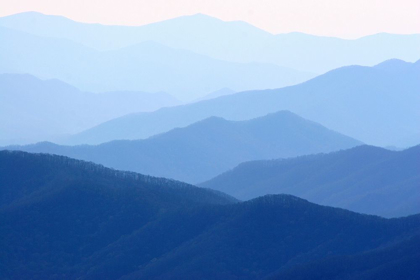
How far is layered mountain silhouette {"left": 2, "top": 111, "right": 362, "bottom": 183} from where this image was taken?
8731cm

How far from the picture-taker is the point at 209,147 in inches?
3733

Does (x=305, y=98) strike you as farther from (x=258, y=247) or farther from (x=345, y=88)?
(x=258, y=247)

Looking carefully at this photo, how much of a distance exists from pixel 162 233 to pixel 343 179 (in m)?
35.2

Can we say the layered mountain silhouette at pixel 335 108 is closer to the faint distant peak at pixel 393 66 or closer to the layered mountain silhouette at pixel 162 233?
the faint distant peak at pixel 393 66

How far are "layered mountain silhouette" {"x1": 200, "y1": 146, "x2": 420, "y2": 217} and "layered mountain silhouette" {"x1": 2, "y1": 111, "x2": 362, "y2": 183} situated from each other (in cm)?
1823

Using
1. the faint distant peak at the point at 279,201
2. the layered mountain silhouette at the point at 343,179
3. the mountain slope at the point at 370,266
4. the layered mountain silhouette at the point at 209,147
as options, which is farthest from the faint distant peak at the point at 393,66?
the mountain slope at the point at 370,266

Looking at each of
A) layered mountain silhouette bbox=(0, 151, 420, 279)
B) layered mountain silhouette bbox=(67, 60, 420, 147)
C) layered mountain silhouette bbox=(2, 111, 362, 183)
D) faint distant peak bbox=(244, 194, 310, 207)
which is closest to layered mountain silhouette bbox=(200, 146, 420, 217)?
layered mountain silhouette bbox=(2, 111, 362, 183)

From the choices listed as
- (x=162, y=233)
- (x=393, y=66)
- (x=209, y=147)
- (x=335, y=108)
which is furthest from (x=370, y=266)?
(x=393, y=66)

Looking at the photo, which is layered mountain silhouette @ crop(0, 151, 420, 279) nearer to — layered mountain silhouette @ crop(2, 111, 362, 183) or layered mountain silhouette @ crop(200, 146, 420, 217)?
layered mountain silhouette @ crop(200, 146, 420, 217)

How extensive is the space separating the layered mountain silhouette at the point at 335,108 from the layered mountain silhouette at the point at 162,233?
107m

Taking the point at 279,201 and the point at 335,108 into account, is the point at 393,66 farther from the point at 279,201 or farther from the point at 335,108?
the point at 279,201

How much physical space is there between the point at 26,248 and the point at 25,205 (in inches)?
111

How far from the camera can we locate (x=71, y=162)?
124ft

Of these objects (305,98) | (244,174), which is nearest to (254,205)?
(244,174)
